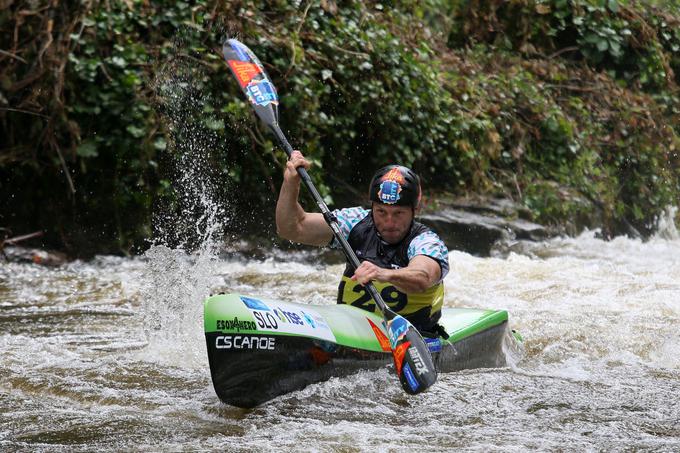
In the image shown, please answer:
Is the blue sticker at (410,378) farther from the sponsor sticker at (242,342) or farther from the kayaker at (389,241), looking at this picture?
the sponsor sticker at (242,342)

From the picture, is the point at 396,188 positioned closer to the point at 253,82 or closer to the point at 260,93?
the point at 260,93

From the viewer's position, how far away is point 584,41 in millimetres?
12984

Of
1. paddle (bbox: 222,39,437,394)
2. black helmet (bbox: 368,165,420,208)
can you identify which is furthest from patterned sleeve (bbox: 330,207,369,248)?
black helmet (bbox: 368,165,420,208)

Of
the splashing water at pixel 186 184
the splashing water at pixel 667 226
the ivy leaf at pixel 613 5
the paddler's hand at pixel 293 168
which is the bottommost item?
the splashing water at pixel 667 226

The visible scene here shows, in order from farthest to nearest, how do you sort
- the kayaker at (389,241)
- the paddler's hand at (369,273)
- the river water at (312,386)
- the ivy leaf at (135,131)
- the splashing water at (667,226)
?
the splashing water at (667,226)
the ivy leaf at (135,131)
the kayaker at (389,241)
the paddler's hand at (369,273)
the river water at (312,386)

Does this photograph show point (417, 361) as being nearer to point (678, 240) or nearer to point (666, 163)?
point (678, 240)

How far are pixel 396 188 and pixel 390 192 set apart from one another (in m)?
0.03

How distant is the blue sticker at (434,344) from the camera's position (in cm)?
476

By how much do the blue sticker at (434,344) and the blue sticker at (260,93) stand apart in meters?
1.89

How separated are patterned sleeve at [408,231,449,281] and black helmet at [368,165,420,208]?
173mm

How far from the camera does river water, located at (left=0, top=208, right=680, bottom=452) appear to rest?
3.75 metres

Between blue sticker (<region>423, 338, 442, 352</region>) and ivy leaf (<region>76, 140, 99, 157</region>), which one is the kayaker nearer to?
blue sticker (<region>423, 338, 442, 352</region>)

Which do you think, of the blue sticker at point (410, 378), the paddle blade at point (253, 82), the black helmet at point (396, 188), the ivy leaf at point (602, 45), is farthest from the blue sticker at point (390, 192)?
the ivy leaf at point (602, 45)

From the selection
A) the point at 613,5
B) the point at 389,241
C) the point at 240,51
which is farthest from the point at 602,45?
the point at 389,241
